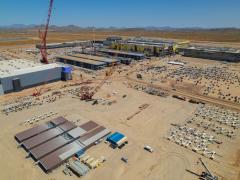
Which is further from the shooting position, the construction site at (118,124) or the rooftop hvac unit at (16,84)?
the rooftop hvac unit at (16,84)

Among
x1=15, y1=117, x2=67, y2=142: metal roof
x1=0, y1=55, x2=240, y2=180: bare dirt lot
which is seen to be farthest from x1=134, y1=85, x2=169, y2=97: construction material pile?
x1=15, y1=117, x2=67, y2=142: metal roof

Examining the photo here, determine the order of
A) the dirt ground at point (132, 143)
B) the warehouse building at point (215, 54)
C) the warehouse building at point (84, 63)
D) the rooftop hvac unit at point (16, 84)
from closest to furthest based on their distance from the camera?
the dirt ground at point (132, 143), the rooftop hvac unit at point (16, 84), the warehouse building at point (84, 63), the warehouse building at point (215, 54)

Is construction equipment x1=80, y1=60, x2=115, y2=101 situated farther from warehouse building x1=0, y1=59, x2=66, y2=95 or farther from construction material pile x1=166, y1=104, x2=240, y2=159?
construction material pile x1=166, y1=104, x2=240, y2=159

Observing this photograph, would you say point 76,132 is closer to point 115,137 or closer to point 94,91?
point 115,137

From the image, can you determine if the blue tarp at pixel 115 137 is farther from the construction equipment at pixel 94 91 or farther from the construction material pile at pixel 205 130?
the construction equipment at pixel 94 91

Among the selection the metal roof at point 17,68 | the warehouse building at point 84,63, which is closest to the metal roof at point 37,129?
the metal roof at point 17,68

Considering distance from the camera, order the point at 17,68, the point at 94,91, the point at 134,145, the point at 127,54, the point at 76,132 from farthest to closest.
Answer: the point at 127,54
the point at 17,68
the point at 94,91
the point at 76,132
the point at 134,145

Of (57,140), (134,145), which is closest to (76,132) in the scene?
(57,140)
